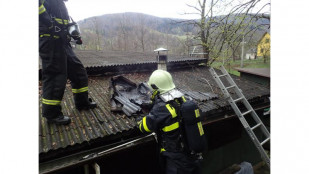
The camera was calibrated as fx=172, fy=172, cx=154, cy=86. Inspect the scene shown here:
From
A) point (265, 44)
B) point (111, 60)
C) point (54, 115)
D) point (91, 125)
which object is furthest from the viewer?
point (265, 44)

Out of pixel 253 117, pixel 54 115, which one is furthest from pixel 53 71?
pixel 253 117

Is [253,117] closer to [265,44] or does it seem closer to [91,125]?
[91,125]

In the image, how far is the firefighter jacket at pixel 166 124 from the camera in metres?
2.51

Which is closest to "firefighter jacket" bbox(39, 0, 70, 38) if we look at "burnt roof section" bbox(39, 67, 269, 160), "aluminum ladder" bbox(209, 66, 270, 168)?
"burnt roof section" bbox(39, 67, 269, 160)

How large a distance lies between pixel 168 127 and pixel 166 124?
54 millimetres

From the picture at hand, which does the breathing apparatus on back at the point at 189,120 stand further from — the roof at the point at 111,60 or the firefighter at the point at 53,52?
the roof at the point at 111,60

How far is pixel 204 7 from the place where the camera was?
14.4 meters

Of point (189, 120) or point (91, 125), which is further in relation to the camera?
point (91, 125)

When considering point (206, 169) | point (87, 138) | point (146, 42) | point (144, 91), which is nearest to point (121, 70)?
point (144, 91)

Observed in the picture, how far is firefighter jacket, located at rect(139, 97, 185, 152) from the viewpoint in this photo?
2.51m

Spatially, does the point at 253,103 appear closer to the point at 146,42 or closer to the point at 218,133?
the point at 218,133

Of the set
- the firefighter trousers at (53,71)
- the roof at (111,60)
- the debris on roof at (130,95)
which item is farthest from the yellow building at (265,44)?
the firefighter trousers at (53,71)

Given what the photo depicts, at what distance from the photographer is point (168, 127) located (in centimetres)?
254

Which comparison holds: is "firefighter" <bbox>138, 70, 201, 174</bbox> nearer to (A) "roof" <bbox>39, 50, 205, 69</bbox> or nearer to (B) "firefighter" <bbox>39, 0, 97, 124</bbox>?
(B) "firefighter" <bbox>39, 0, 97, 124</bbox>
